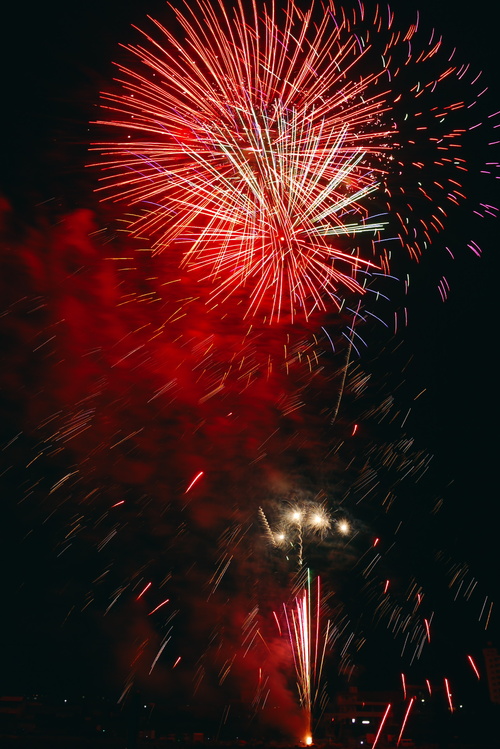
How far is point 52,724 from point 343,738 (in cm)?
2068

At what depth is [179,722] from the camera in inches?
1211

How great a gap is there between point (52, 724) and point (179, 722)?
11.0 m

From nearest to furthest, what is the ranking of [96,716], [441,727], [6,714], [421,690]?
[441,727]
[6,714]
[96,716]
[421,690]

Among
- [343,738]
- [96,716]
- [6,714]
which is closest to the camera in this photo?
[6,714]

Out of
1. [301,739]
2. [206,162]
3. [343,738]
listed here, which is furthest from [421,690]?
[206,162]

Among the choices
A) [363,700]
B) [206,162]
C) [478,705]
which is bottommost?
[363,700]

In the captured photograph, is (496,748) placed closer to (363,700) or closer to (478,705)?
(478,705)

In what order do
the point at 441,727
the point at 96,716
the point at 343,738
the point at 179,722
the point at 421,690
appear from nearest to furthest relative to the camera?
the point at 441,727, the point at 96,716, the point at 179,722, the point at 343,738, the point at 421,690

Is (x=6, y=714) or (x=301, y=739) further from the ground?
(x=6, y=714)

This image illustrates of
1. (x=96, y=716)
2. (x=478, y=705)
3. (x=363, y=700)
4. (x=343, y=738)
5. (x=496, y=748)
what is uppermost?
(x=496, y=748)

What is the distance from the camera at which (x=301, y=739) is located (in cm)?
3184

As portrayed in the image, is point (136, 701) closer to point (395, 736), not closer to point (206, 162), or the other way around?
point (206, 162)

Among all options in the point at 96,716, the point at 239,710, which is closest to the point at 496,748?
the point at 96,716

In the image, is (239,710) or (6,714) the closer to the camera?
(6,714)
